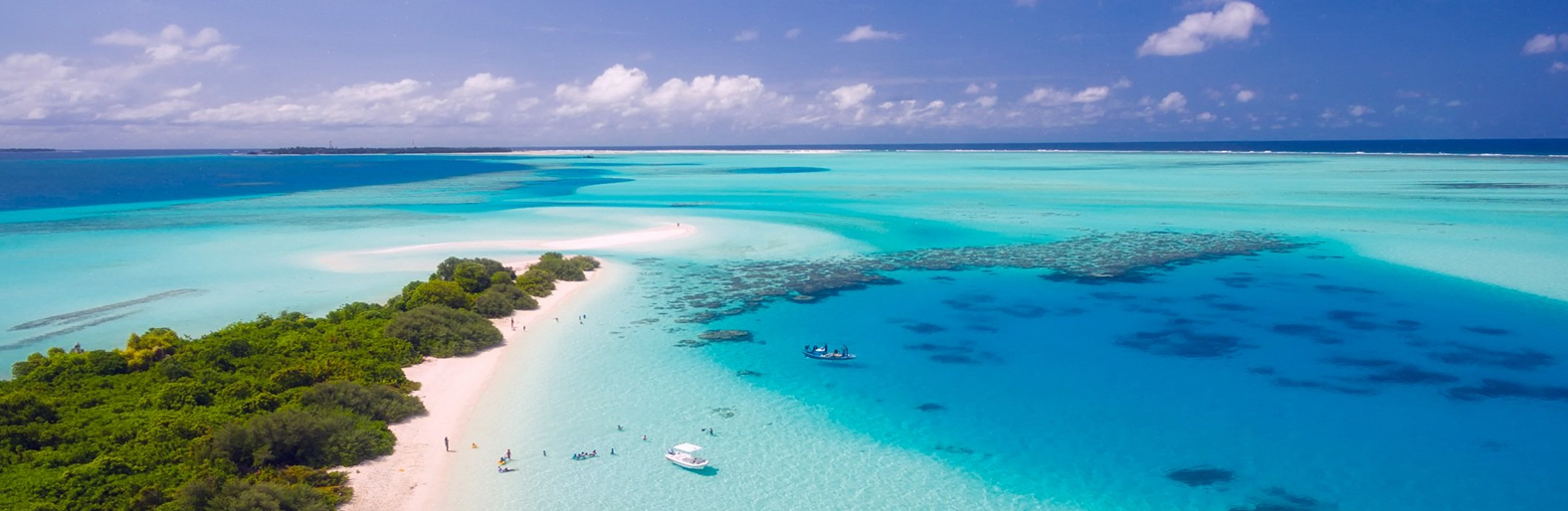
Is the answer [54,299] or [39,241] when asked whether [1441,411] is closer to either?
[54,299]

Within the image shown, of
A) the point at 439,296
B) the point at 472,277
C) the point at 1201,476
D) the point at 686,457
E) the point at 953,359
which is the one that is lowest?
the point at 1201,476

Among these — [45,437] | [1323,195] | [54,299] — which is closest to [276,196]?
[54,299]

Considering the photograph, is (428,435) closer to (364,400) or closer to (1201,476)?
(364,400)

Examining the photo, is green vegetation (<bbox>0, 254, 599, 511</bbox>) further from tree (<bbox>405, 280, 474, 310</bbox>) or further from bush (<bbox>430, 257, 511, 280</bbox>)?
bush (<bbox>430, 257, 511, 280</bbox>)

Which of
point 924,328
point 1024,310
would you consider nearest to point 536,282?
point 924,328

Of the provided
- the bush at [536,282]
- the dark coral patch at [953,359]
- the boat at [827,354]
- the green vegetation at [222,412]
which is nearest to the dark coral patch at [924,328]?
the dark coral patch at [953,359]

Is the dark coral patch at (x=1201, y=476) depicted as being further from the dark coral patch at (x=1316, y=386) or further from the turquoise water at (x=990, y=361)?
the dark coral patch at (x=1316, y=386)
